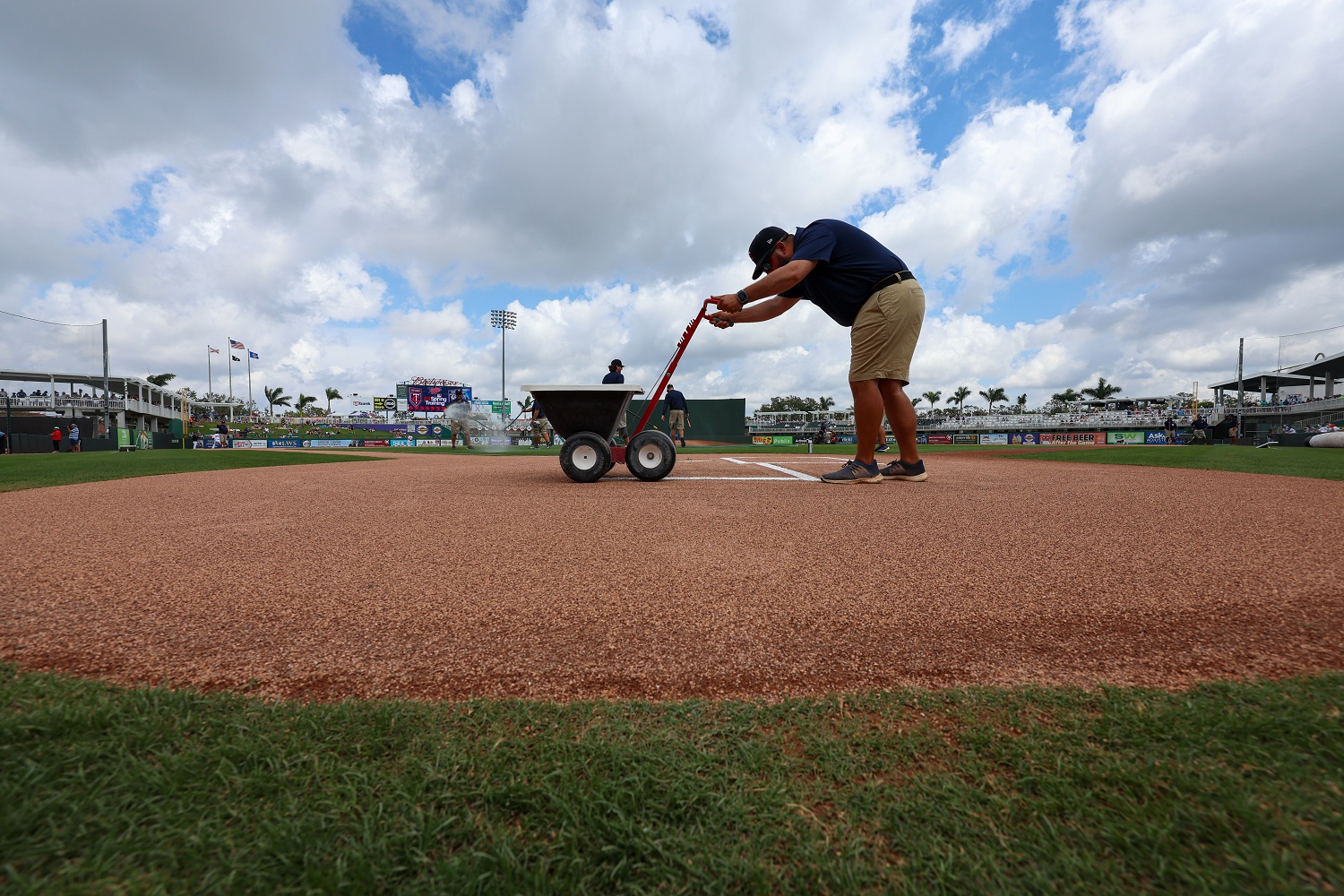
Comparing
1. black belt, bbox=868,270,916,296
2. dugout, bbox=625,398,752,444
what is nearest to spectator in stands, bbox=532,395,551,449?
black belt, bbox=868,270,916,296

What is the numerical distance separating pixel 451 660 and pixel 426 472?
18.6 feet

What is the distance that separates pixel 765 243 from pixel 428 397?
61.6 m

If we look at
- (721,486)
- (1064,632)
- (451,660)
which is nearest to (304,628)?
(451,660)

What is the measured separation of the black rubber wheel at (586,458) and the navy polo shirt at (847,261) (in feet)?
7.50

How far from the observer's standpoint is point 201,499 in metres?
4.07

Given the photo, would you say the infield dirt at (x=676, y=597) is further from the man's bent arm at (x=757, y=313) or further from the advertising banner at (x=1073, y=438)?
the advertising banner at (x=1073, y=438)

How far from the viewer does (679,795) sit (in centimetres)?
85

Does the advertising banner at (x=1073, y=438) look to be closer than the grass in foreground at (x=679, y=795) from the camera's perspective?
No

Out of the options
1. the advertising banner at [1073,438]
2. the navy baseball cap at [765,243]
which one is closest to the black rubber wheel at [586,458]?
the navy baseball cap at [765,243]

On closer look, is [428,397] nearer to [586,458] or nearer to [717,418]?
[717,418]

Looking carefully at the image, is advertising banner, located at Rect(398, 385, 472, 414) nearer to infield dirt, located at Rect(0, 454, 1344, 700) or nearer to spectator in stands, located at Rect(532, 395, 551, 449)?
spectator in stands, located at Rect(532, 395, 551, 449)

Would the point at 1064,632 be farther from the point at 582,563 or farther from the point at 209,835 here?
the point at 209,835

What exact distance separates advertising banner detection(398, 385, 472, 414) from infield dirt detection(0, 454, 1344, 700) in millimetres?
60135

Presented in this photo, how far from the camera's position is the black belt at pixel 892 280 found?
4.37 m
